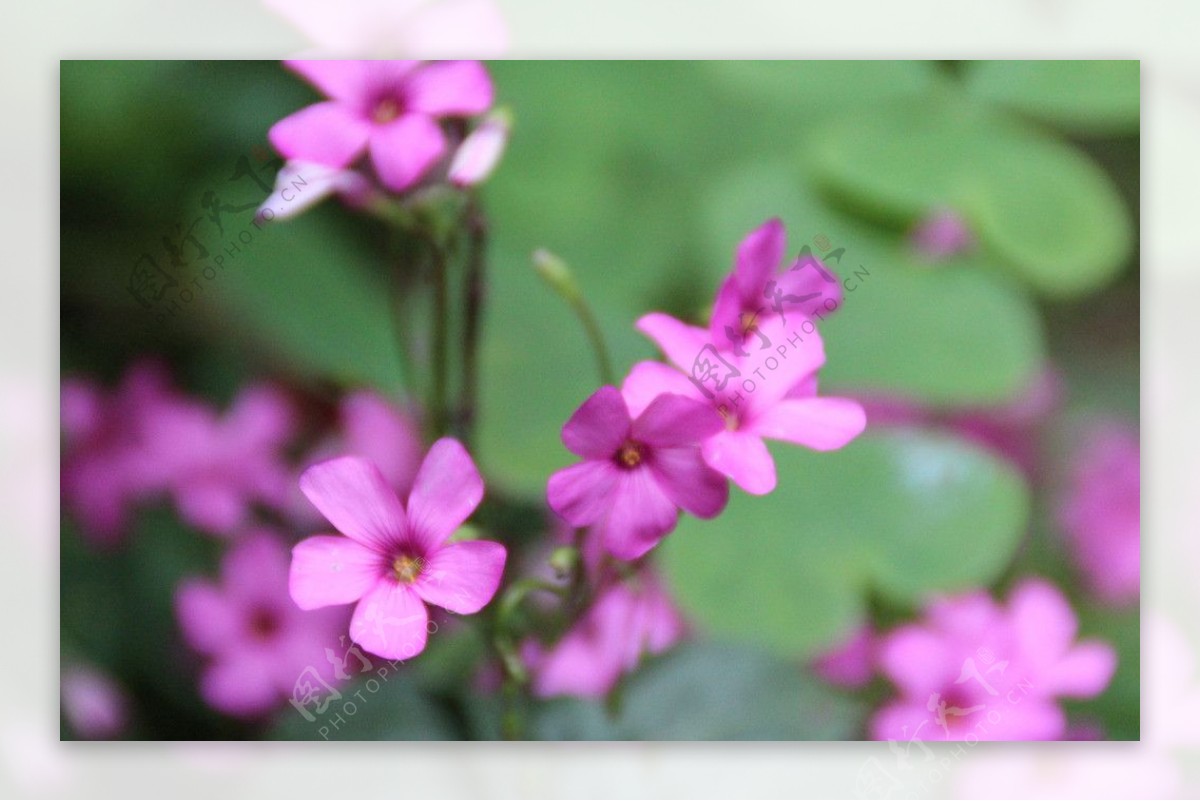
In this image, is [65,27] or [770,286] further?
[65,27]

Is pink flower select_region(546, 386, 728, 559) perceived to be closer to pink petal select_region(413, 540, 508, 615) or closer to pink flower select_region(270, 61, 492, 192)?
pink petal select_region(413, 540, 508, 615)

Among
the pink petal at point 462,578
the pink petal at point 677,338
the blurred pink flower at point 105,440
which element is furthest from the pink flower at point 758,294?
the blurred pink flower at point 105,440

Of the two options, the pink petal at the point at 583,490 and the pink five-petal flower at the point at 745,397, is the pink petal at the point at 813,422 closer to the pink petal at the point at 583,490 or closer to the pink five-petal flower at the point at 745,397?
the pink five-petal flower at the point at 745,397

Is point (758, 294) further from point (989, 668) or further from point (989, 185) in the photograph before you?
point (989, 668)

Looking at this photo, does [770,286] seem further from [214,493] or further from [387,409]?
[214,493]

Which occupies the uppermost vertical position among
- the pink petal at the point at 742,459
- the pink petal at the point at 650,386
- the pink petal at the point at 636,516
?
the pink petal at the point at 650,386

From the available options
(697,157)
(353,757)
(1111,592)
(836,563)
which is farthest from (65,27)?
(1111,592)
